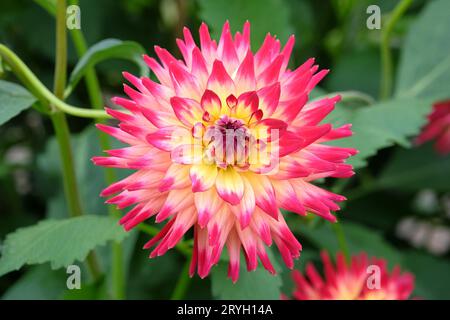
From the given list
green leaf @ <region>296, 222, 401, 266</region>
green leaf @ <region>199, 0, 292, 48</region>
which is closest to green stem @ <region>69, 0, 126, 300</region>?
green leaf @ <region>199, 0, 292, 48</region>

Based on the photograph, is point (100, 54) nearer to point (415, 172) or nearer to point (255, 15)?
point (255, 15)

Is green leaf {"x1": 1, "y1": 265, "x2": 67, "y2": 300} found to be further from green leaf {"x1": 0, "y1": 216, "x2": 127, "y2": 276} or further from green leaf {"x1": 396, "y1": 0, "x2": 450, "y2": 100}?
green leaf {"x1": 396, "y1": 0, "x2": 450, "y2": 100}

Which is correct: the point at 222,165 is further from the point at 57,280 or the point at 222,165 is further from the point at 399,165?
the point at 399,165

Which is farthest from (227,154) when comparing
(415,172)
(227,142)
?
(415,172)

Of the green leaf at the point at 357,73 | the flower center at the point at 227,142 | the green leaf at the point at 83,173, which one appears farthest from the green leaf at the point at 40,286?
the green leaf at the point at 357,73

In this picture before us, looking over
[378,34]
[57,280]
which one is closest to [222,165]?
[57,280]
